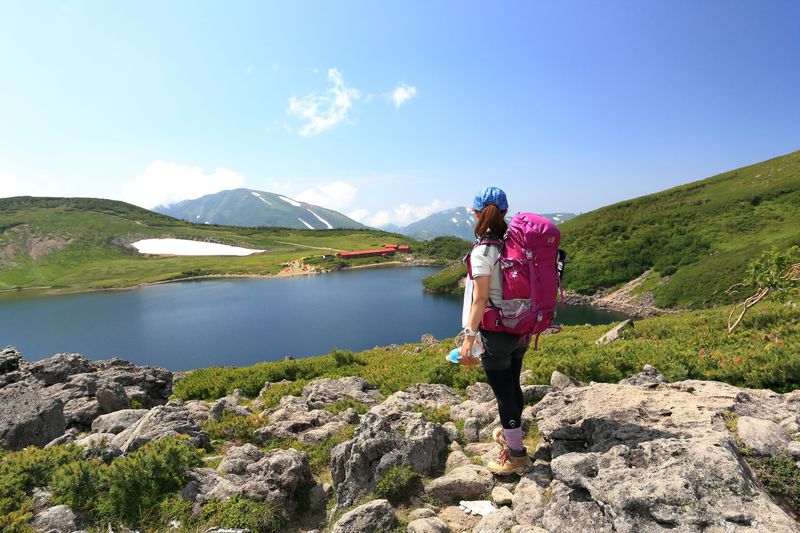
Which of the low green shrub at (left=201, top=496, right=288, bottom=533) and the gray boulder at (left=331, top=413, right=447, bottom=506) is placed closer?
the low green shrub at (left=201, top=496, right=288, bottom=533)

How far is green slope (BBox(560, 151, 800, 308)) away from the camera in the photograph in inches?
2717

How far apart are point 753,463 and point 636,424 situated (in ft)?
3.83

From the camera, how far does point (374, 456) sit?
591 centimetres

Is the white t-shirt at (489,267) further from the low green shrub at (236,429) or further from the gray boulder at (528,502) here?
the low green shrub at (236,429)

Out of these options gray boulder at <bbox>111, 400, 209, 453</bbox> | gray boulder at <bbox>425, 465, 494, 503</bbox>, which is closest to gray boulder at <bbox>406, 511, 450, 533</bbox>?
gray boulder at <bbox>425, 465, 494, 503</bbox>

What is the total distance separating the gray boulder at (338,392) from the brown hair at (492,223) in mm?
8392

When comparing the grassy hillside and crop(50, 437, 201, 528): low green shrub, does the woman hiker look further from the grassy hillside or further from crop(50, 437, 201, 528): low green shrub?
the grassy hillside

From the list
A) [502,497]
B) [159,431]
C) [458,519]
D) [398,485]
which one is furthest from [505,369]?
[159,431]

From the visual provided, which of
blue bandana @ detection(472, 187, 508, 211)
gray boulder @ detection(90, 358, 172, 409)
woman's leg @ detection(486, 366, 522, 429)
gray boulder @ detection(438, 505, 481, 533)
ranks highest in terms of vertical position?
blue bandana @ detection(472, 187, 508, 211)

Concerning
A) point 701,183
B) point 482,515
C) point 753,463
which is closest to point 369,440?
point 482,515

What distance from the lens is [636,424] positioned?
201 inches

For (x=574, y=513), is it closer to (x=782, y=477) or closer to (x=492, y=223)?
(x=782, y=477)

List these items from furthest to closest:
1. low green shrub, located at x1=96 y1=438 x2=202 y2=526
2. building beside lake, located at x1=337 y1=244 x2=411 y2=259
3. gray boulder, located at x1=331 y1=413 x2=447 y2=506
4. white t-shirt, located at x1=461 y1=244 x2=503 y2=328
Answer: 1. building beside lake, located at x1=337 y1=244 x2=411 y2=259
2. low green shrub, located at x1=96 y1=438 x2=202 y2=526
3. gray boulder, located at x1=331 y1=413 x2=447 y2=506
4. white t-shirt, located at x1=461 y1=244 x2=503 y2=328

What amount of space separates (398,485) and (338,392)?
305 inches
